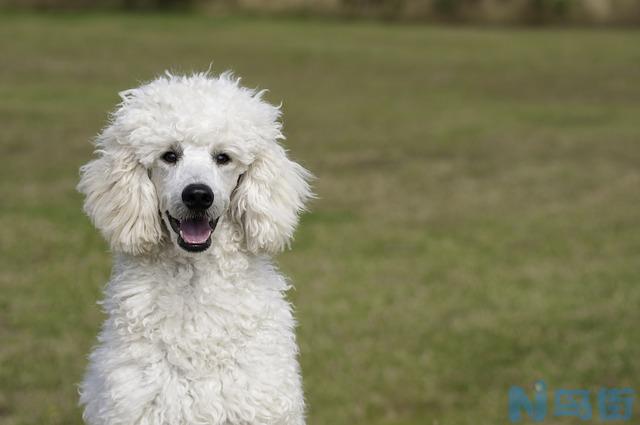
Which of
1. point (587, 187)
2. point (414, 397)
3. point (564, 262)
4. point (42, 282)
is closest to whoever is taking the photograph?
point (414, 397)

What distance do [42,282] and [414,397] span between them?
4.04m

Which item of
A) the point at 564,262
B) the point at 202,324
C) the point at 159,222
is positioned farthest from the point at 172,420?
the point at 564,262

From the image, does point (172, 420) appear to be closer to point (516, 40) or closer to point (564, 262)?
point (564, 262)

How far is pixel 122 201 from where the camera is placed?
4.29 m

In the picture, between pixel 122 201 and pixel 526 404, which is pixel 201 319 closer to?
pixel 122 201

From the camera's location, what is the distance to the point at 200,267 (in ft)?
14.4

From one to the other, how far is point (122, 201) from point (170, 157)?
Result: 242 mm

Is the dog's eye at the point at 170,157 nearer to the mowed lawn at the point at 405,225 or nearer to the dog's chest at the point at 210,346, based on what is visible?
the dog's chest at the point at 210,346

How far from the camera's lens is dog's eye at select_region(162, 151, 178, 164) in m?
4.32

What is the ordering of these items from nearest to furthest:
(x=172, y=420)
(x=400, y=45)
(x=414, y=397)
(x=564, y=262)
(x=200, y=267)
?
(x=172, y=420)
(x=200, y=267)
(x=414, y=397)
(x=564, y=262)
(x=400, y=45)

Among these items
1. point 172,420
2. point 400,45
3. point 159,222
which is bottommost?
point 400,45

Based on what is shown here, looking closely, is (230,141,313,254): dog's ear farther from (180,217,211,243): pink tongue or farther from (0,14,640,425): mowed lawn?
(0,14,640,425): mowed lawn

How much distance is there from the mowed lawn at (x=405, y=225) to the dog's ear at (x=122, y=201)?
9.87 feet

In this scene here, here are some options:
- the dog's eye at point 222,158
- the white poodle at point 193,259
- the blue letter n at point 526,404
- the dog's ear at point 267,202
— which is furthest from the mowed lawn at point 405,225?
the dog's eye at point 222,158
